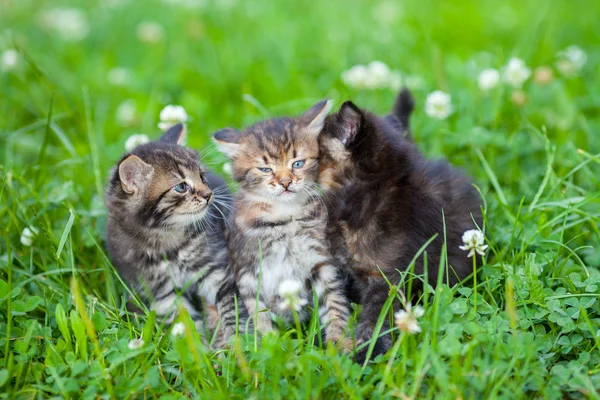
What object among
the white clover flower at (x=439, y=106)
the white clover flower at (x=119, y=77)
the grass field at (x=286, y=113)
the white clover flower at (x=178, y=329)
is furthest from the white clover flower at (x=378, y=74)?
the white clover flower at (x=178, y=329)

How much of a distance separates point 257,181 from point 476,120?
1972mm

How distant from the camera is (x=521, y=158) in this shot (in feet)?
13.7

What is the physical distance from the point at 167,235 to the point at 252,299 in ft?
1.76

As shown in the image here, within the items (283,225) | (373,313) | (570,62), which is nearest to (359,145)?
(283,225)

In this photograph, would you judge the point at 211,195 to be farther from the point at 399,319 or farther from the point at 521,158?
the point at 521,158

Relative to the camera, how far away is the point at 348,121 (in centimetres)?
290

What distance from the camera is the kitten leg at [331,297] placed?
2.91 metres

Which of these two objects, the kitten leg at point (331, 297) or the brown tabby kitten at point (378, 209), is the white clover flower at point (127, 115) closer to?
the brown tabby kitten at point (378, 209)

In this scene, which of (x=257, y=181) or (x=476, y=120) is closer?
(x=257, y=181)

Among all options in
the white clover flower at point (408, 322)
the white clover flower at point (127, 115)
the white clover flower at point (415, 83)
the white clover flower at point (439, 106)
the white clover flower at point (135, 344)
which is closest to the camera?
the white clover flower at point (408, 322)

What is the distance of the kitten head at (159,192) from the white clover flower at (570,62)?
10.1 feet

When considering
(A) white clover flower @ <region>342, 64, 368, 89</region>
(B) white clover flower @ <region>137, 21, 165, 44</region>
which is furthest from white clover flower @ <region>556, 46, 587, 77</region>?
(B) white clover flower @ <region>137, 21, 165, 44</region>

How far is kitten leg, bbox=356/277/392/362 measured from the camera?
2709 millimetres

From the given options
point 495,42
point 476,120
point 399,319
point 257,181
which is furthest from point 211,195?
point 495,42
